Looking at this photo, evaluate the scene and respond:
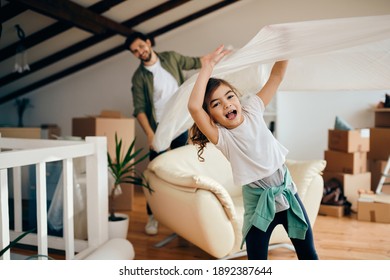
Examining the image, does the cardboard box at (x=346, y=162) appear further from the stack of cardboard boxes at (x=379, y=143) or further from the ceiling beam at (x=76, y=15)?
the ceiling beam at (x=76, y=15)

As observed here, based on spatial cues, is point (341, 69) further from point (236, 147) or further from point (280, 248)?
point (280, 248)

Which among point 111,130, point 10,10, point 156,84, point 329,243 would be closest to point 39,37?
point 10,10

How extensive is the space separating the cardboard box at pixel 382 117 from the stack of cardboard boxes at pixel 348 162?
0.10 m

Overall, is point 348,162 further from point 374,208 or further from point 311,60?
point 311,60

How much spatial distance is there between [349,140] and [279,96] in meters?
0.55

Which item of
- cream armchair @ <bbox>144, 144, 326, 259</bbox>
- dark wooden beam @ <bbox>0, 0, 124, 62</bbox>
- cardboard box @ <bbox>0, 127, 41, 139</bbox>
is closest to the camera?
cream armchair @ <bbox>144, 144, 326, 259</bbox>

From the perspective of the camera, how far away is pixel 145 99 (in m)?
2.48

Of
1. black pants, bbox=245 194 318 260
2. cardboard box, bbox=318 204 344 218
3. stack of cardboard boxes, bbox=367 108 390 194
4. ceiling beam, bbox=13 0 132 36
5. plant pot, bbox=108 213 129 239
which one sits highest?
ceiling beam, bbox=13 0 132 36

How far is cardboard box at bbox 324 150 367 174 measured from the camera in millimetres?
2375

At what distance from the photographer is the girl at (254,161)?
1.23 metres

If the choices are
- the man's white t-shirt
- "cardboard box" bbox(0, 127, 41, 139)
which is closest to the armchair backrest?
the man's white t-shirt

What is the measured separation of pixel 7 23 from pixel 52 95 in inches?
33.3

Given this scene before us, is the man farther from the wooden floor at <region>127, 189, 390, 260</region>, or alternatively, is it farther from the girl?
the girl

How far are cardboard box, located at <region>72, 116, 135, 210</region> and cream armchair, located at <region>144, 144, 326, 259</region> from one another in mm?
778
